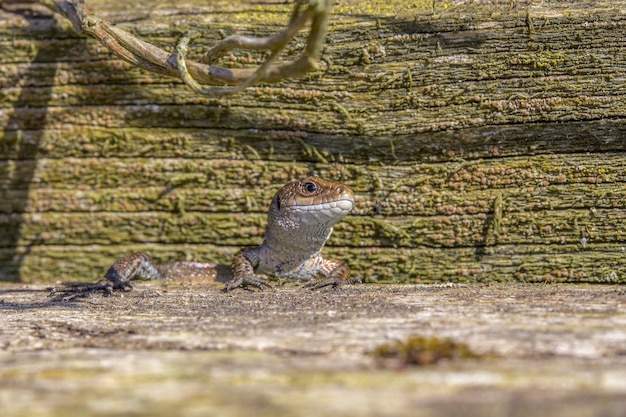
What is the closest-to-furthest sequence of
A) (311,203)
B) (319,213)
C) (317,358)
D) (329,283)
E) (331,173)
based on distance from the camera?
(317,358)
(329,283)
(331,173)
(319,213)
(311,203)

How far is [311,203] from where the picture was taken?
4723mm

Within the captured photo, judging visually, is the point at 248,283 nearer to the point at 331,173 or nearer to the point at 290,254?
the point at 331,173

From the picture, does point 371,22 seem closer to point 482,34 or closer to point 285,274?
point 482,34

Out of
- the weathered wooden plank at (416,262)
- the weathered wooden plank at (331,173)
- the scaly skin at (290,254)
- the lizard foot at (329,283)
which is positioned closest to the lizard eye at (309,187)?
the scaly skin at (290,254)

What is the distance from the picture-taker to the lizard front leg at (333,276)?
402 cm

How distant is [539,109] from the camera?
4020mm

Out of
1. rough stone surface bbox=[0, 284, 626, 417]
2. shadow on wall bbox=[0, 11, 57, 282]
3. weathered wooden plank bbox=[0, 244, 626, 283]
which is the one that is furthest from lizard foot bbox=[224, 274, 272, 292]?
shadow on wall bbox=[0, 11, 57, 282]

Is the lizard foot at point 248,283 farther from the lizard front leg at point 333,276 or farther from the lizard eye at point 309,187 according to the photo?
the lizard eye at point 309,187

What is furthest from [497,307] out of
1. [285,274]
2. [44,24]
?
[44,24]

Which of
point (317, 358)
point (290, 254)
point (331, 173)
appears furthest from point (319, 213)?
point (317, 358)

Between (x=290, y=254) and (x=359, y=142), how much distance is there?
139 cm

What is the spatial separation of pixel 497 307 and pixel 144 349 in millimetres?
1243

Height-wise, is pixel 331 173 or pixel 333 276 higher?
pixel 331 173

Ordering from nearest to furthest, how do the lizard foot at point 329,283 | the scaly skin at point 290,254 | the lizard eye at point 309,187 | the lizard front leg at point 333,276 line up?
the lizard foot at point 329,283 < the lizard front leg at point 333,276 < the scaly skin at point 290,254 < the lizard eye at point 309,187
